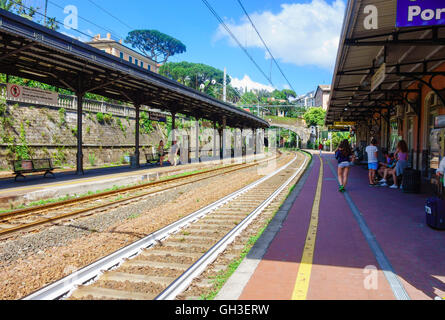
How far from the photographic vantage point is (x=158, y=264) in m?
4.70

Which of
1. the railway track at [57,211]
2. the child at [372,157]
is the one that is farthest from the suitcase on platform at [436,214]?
the railway track at [57,211]

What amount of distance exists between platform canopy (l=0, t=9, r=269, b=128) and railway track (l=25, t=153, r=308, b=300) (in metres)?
7.08

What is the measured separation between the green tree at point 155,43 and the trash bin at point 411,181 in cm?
8042

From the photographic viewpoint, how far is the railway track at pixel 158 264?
3.78 meters

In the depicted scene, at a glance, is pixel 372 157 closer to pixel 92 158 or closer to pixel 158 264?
pixel 158 264

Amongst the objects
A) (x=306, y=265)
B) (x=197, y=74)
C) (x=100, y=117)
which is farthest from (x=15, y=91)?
(x=197, y=74)

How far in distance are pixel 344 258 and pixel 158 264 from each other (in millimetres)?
2535

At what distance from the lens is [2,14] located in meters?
8.73

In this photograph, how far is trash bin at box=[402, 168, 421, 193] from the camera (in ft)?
33.5

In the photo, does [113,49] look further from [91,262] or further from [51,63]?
[91,262]

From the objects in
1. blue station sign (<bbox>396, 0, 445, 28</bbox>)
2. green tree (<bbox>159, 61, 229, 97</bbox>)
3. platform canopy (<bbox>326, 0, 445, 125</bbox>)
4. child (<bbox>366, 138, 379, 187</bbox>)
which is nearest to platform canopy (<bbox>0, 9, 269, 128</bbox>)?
platform canopy (<bbox>326, 0, 445, 125</bbox>)

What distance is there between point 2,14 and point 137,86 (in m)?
9.15

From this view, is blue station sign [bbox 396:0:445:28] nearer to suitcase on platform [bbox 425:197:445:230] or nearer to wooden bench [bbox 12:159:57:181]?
suitcase on platform [bbox 425:197:445:230]
